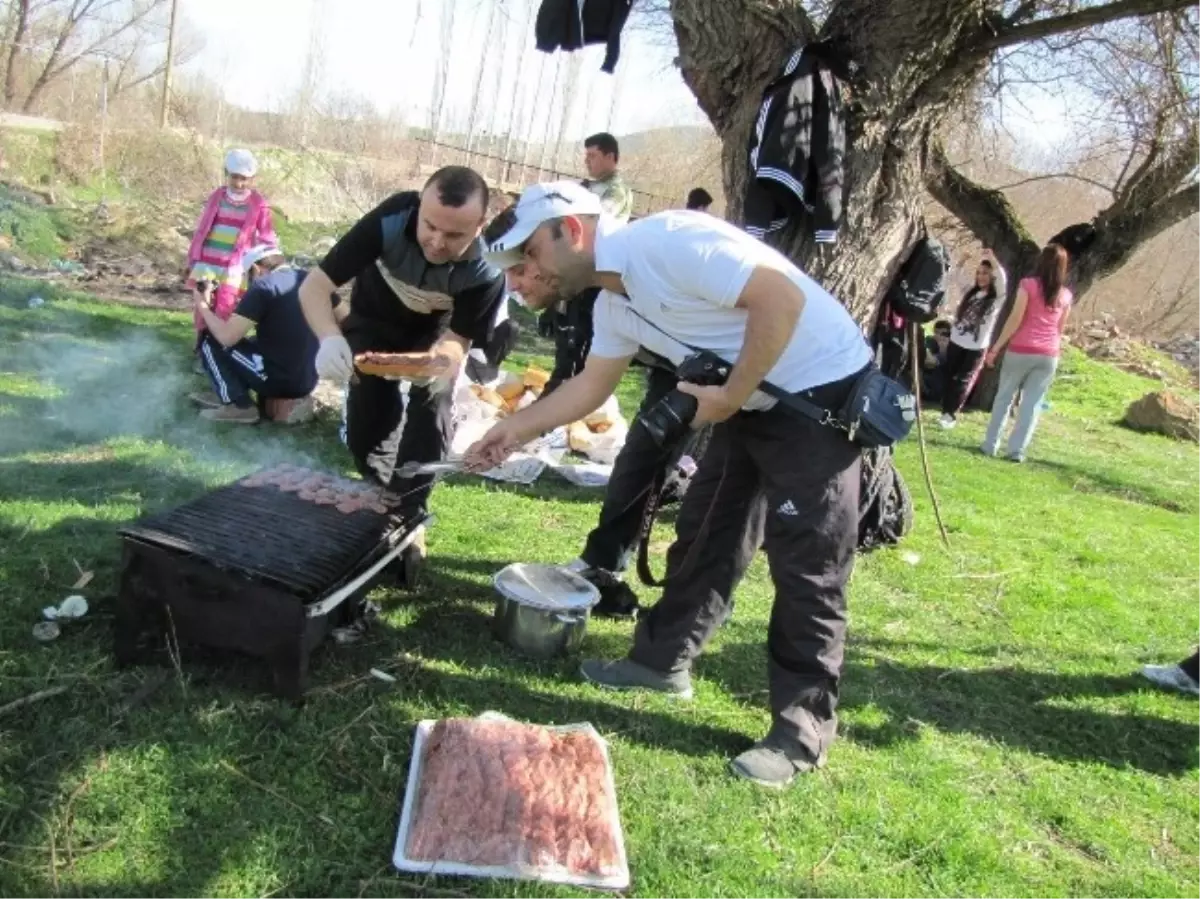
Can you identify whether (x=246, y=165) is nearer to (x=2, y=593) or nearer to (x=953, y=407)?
(x=2, y=593)

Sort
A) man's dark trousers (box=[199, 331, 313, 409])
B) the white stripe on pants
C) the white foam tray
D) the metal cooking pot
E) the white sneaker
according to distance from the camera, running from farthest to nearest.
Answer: the white stripe on pants < man's dark trousers (box=[199, 331, 313, 409]) < the white sneaker < the metal cooking pot < the white foam tray

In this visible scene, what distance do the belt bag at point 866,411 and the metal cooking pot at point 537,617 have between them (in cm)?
133

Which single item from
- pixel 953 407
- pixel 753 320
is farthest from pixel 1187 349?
pixel 753 320

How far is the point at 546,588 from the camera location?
12.6 ft

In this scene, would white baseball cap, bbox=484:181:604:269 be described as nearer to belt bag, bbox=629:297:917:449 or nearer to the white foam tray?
belt bag, bbox=629:297:917:449

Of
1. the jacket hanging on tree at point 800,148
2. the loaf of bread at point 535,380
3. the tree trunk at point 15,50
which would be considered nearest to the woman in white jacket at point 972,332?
the loaf of bread at point 535,380

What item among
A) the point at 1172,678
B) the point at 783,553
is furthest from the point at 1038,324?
the point at 783,553

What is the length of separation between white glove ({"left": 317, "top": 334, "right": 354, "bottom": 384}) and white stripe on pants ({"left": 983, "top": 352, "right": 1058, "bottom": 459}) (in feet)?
23.5

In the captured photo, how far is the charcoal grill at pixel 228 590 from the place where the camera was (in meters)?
2.84

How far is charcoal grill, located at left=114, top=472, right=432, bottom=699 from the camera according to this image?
2.84 meters

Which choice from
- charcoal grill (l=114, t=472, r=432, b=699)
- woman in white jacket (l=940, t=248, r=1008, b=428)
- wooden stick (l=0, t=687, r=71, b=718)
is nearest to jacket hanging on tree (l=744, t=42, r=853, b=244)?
charcoal grill (l=114, t=472, r=432, b=699)

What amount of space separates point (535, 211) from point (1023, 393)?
307 inches

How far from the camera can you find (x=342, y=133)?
27.2 metres

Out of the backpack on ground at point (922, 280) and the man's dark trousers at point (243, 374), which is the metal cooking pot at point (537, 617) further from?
the man's dark trousers at point (243, 374)
